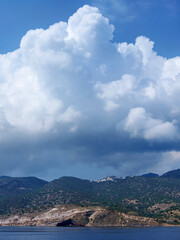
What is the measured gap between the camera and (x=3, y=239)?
15725 centimetres

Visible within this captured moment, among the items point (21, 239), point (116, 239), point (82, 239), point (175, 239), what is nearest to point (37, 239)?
point (21, 239)

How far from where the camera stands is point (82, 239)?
512 feet

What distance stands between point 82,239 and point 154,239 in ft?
114

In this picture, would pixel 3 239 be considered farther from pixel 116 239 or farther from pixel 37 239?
pixel 116 239

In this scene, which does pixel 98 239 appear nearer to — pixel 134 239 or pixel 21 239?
pixel 134 239

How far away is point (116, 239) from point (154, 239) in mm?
18501

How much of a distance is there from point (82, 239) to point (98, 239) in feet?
27.5

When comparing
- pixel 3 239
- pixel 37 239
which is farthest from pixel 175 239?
pixel 3 239

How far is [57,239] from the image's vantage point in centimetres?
16012

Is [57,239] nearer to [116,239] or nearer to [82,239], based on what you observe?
[82,239]

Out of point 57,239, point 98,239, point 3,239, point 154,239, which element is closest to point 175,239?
point 154,239

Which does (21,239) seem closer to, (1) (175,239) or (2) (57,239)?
(2) (57,239)

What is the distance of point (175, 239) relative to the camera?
495ft

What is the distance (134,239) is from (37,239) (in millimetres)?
48202
